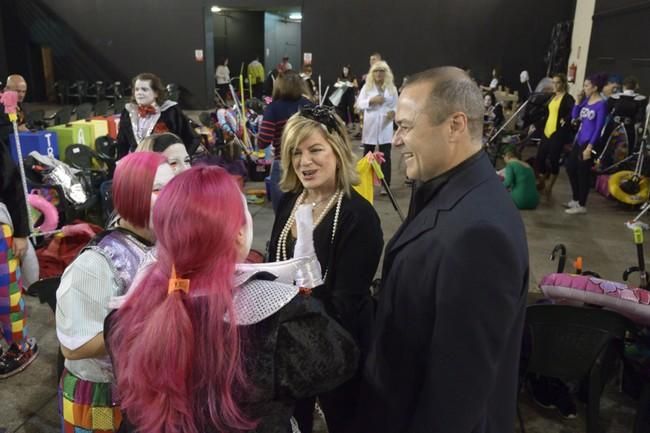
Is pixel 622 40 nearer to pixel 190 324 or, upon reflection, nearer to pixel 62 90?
pixel 190 324

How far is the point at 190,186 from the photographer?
1015mm

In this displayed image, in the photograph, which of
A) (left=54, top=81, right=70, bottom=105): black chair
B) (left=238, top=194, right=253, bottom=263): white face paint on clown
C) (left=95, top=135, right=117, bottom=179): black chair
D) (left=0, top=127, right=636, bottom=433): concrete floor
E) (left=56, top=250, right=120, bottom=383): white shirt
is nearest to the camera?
(left=238, top=194, right=253, bottom=263): white face paint on clown

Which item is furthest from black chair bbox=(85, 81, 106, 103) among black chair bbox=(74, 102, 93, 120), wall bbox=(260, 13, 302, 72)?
black chair bbox=(74, 102, 93, 120)

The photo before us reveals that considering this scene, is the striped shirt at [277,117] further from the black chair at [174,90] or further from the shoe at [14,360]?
the black chair at [174,90]

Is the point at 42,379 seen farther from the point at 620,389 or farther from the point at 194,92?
the point at 194,92

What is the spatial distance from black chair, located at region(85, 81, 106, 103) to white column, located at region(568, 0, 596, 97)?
1278 cm

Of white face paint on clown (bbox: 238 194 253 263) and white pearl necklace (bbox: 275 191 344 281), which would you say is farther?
white pearl necklace (bbox: 275 191 344 281)

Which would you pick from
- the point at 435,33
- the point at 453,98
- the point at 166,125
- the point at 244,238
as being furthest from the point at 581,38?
the point at 244,238

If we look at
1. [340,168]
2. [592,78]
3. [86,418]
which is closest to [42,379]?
Answer: [86,418]

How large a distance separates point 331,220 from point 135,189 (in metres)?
0.66

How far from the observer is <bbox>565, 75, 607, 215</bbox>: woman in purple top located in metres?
5.64

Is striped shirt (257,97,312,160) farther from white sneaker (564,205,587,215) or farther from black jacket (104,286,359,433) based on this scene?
black jacket (104,286,359,433)

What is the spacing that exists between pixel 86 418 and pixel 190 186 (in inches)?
38.2

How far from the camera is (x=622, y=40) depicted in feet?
30.0
